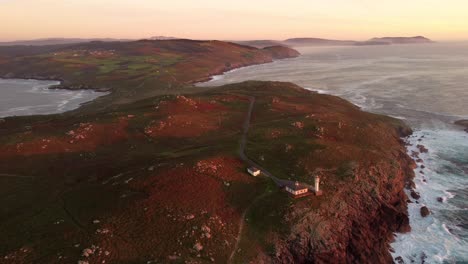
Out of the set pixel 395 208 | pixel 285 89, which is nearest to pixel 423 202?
pixel 395 208

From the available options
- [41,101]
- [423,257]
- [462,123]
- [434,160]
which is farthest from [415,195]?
[41,101]

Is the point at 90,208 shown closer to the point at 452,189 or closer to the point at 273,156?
the point at 273,156

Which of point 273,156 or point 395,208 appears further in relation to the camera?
point 273,156

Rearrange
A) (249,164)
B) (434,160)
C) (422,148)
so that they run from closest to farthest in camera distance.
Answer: (249,164), (434,160), (422,148)

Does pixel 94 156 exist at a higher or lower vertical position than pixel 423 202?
higher

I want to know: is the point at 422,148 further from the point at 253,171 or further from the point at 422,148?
the point at 253,171

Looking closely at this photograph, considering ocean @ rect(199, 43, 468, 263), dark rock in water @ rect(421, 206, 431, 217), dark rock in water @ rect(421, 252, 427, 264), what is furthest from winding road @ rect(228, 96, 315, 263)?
dark rock in water @ rect(421, 206, 431, 217)

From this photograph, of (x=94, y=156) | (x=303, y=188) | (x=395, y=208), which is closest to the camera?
(x=303, y=188)
